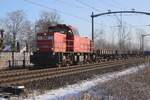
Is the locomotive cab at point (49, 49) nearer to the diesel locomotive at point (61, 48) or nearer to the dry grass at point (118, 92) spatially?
the diesel locomotive at point (61, 48)

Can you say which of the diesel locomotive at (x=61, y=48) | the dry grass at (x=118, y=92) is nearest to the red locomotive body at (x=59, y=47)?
the diesel locomotive at (x=61, y=48)

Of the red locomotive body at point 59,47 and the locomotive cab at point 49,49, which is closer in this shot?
the locomotive cab at point 49,49

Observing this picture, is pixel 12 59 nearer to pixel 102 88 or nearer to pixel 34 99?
pixel 102 88

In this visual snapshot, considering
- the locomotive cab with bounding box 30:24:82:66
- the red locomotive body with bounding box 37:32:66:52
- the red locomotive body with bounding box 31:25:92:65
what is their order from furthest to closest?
the red locomotive body with bounding box 37:32:66:52, the red locomotive body with bounding box 31:25:92:65, the locomotive cab with bounding box 30:24:82:66

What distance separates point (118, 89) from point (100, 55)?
33197 millimetres

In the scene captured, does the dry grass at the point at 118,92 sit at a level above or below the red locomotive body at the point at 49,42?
below

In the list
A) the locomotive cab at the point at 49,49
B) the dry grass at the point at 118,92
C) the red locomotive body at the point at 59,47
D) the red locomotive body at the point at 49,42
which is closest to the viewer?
the dry grass at the point at 118,92

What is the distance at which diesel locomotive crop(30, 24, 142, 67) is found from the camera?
29.6 meters

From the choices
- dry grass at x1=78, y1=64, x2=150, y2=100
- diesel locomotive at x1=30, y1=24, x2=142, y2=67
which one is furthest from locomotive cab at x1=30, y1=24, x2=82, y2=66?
dry grass at x1=78, y1=64, x2=150, y2=100

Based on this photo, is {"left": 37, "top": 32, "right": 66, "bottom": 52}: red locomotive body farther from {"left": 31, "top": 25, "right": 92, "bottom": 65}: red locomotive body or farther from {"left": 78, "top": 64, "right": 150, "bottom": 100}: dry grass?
{"left": 78, "top": 64, "right": 150, "bottom": 100}: dry grass

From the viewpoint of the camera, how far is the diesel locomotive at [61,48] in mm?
29641

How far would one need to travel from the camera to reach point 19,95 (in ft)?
41.6

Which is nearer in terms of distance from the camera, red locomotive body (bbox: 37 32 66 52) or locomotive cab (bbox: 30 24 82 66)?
locomotive cab (bbox: 30 24 82 66)

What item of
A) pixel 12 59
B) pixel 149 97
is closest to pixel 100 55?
pixel 12 59
